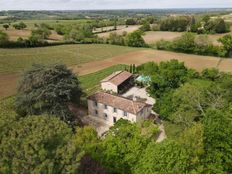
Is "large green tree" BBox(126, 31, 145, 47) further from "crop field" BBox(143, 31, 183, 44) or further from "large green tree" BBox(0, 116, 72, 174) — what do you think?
"large green tree" BBox(0, 116, 72, 174)

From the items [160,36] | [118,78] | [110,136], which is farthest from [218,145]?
[160,36]

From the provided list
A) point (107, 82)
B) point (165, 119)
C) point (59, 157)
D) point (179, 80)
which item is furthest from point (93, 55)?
point (59, 157)

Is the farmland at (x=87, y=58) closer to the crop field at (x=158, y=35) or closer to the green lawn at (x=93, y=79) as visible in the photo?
the green lawn at (x=93, y=79)

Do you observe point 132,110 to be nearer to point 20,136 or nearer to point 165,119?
point 165,119

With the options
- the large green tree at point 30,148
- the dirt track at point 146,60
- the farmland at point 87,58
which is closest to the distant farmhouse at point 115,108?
the farmland at point 87,58

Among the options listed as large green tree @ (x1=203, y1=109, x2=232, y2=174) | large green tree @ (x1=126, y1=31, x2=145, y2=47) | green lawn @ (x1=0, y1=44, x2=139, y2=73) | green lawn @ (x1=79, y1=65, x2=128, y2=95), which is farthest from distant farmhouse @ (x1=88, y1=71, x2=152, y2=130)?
large green tree @ (x1=126, y1=31, x2=145, y2=47)

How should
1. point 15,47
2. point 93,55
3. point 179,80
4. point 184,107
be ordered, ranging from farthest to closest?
point 15,47 < point 93,55 < point 179,80 < point 184,107

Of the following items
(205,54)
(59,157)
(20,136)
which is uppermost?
(20,136)
